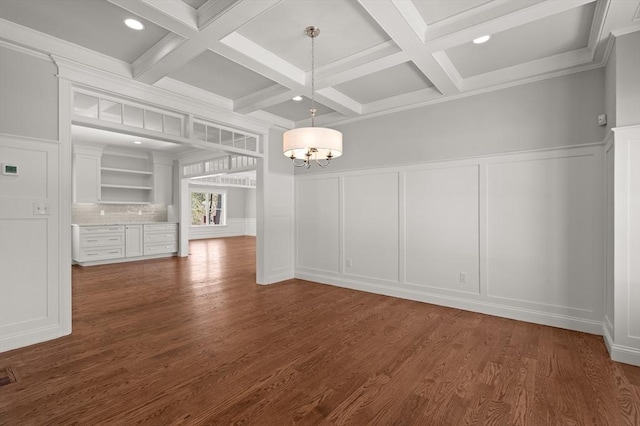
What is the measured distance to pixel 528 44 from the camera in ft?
10.2

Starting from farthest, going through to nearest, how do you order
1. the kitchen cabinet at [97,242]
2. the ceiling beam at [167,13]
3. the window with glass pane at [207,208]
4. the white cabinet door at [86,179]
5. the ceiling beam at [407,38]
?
the window with glass pane at [207,208]
the white cabinet door at [86,179]
the kitchen cabinet at [97,242]
the ceiling beam at [407,38]
the ceiling beam at [167,13]

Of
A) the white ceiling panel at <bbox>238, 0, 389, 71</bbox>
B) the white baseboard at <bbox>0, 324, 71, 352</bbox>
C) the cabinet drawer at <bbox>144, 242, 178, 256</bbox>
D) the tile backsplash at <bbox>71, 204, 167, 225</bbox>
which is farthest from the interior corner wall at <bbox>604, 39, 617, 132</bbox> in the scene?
the tile backsplash at <bbox>71, 204, 167, 225</bbox>

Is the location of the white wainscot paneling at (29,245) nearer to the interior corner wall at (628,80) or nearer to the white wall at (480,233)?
the white wall at (480,233)

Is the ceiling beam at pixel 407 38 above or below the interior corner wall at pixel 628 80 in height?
above

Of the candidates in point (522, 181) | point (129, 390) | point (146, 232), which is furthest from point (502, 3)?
point (146, 232)

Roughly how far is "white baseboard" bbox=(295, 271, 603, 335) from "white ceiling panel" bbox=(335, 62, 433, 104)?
2807 mm

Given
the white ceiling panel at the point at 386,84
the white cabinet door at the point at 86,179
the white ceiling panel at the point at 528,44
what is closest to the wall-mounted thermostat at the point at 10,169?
the white ceiling panel at the point at 386,84

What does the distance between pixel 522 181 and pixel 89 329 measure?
16.5ft

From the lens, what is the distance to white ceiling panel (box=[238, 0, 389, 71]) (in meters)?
2.56

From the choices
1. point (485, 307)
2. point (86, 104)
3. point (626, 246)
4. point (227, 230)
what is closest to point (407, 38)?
point (626, 246)

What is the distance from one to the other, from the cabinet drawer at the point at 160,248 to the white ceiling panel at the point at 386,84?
6.46 m

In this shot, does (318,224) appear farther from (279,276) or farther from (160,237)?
(160,237)

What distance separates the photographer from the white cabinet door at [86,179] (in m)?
7.01

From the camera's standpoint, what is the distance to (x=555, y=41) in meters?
3.04
